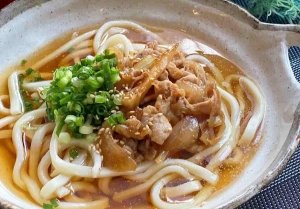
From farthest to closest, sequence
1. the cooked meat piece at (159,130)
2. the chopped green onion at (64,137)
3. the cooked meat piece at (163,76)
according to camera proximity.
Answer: the cooked meat piece at (163,76) → the chopped green onion at (64,137) → the cooked meat piece at (159,130)

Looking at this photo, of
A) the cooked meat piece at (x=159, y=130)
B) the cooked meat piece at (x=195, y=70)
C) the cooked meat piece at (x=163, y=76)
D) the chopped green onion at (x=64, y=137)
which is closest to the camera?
the cooked meat piece at (x=159, y=130)

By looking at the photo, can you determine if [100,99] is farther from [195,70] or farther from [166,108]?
[195,70]

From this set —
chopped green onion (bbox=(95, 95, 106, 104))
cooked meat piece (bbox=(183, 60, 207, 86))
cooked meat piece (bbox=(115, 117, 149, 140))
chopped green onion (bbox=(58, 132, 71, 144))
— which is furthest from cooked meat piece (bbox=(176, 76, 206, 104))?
chopped green onion (bbox=(58, 132, 71, 144))

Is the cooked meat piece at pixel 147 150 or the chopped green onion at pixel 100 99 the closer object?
the chopped green onion at pixel 100 99

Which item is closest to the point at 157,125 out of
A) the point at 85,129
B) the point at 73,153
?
the point at 85,129

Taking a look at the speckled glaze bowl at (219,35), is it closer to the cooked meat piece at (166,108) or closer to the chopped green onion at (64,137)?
the chopped green onion at (64,137)

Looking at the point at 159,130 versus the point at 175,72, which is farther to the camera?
the point at 175,72

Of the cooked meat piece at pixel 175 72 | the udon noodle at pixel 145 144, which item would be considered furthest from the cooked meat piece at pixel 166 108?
the cooked meat piece at pixel 175 72
